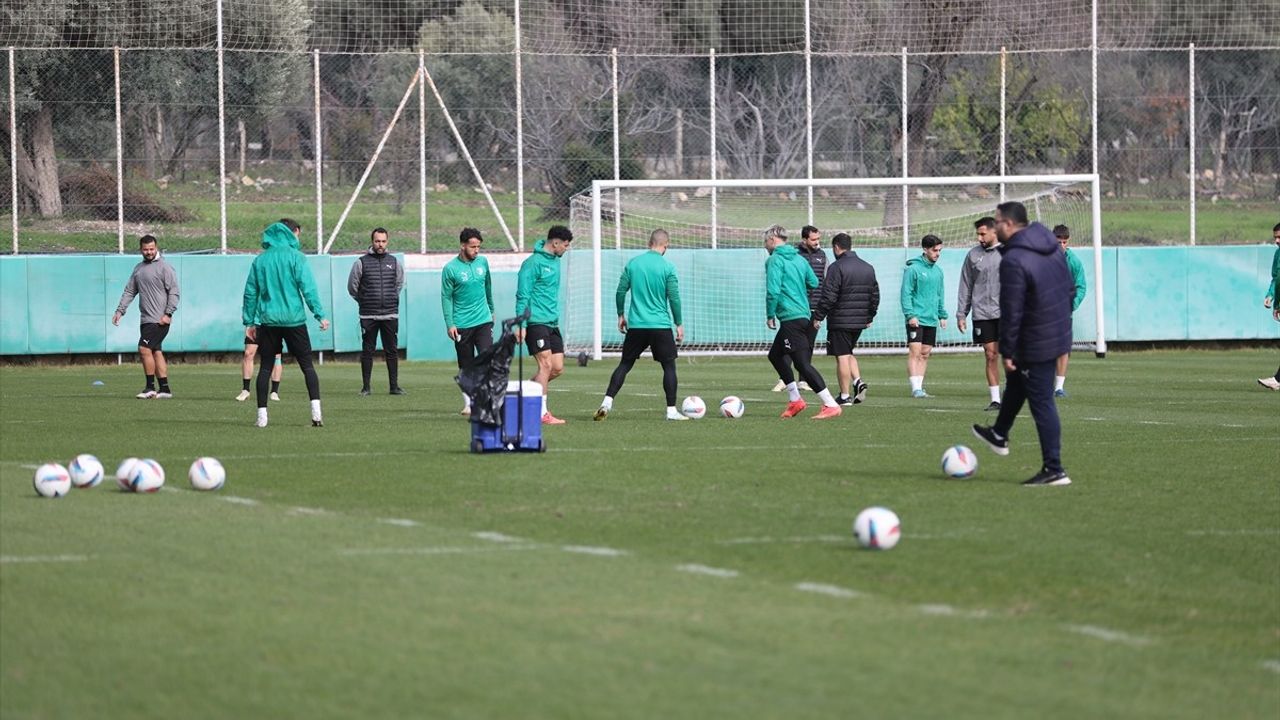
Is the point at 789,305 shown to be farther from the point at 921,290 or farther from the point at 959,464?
the point at 959,464

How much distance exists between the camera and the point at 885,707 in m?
6.08

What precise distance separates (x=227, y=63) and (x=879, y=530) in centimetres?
2417

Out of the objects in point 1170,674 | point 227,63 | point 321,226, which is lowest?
point 1170,674

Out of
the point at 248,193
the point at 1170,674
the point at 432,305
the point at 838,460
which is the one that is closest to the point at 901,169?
the point at 432,305

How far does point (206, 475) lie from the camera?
12.0m

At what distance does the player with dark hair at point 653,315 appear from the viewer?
59.6ft

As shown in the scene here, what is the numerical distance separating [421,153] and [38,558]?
75.1ft

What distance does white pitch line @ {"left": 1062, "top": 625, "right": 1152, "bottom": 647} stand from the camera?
7.20 m

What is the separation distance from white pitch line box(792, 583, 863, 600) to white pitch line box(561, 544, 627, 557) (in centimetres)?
Result: 126

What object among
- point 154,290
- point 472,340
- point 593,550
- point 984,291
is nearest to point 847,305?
point 984,291

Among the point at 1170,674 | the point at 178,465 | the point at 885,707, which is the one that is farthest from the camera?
the point at 178,465

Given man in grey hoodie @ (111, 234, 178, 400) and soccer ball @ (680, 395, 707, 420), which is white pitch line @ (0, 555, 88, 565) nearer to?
soccer ball @ (680, 395, 707, 420)

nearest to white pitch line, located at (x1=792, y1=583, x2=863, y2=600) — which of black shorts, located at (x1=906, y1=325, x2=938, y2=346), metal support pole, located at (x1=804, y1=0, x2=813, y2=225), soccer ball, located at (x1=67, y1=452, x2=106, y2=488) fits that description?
soccer ball, located at (x1=67, y1=452, x2=106, y2=488)

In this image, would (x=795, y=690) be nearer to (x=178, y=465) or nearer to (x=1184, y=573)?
(x=1184, y=573)
